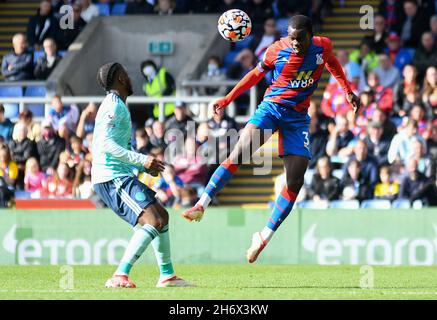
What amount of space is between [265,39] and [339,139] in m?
3.41

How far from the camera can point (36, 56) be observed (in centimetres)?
2523

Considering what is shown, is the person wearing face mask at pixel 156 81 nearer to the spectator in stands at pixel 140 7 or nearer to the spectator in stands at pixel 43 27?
the spectator in stands at pixel 140 7

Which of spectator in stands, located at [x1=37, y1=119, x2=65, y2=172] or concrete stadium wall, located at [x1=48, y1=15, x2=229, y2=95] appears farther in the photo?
concrete stadium wall, located at [x1=48, y1=15, x2=229, y2=95]

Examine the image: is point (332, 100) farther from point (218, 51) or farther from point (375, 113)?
point (218, 51)

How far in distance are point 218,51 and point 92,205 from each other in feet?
19.0

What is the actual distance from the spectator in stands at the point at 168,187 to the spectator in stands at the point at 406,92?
3988mm

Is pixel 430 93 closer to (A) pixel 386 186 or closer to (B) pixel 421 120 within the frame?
(B) pixel 421 120

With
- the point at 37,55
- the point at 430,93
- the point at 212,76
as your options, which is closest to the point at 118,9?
the point at 37,55

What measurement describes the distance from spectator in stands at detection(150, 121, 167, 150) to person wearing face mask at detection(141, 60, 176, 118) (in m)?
1.89

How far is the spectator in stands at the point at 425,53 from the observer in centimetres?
2219

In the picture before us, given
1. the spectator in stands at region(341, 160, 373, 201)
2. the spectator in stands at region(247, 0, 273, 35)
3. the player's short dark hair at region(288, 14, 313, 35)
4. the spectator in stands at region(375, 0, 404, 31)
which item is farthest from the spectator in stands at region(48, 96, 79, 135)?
the player's short dark hair at region(288, 14, 313, 35)

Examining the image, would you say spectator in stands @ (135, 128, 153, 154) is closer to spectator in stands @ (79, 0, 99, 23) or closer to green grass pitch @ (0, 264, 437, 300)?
green grass pitch @ (0, 264, 437, 300)

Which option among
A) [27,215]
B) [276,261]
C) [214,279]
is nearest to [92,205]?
[27,215]

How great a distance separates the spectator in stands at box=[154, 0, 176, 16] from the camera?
2612cm
